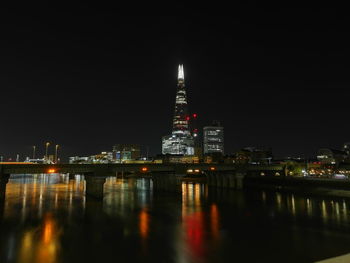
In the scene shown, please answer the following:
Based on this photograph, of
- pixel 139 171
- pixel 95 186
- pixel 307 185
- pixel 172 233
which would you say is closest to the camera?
pixel 172 233

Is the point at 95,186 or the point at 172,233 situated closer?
the point at 172,233

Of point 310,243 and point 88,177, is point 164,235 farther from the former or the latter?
point 88,177

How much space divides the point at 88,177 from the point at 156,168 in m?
20.2

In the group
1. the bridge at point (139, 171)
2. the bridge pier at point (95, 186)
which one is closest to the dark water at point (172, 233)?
the bridge pier at point (95, 186)

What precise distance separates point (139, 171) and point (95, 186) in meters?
15.3

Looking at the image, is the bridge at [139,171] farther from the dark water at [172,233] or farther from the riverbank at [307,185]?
the dark water at [172,233]

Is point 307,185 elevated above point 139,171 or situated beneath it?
situated beneath

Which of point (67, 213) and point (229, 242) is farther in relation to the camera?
point (67, 213)

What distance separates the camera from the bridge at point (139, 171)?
6888cm

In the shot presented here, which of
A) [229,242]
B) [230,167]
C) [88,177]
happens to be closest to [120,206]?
[88,177]

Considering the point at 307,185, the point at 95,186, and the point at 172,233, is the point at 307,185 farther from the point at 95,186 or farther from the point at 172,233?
the point at 172,233

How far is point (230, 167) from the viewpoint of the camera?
103812mm

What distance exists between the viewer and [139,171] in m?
83.1

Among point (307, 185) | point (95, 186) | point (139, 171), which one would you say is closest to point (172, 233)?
point (95, 186)
